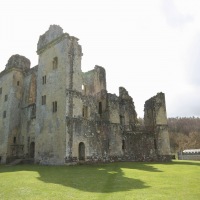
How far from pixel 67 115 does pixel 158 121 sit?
1541cm

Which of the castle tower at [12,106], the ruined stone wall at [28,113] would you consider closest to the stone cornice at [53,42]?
the ruined stone wall at [28,113]

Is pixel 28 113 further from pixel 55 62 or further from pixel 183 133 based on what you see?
pixel 183 133

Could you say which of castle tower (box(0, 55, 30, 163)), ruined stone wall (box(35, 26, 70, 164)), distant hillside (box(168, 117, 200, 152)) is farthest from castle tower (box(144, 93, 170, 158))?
distant hillside (box(168, 117, 200, 152))

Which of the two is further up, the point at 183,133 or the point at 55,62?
the point at 55,62

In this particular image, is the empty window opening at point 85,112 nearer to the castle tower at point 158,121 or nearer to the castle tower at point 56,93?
the castle tower at point 56,93

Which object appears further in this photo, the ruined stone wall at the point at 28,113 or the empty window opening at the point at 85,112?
the ruined stone wall at the point at 28,113

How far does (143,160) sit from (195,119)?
9000 cm

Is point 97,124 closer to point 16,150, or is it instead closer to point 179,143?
point 16,150

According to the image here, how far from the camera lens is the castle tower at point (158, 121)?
33.5m

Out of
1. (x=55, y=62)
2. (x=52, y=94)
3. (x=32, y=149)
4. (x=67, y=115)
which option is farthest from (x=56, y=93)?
(x=32, y=149)

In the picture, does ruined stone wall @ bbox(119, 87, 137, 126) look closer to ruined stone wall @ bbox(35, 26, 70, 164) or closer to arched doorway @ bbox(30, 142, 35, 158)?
ruined stone wall @ bbox(35, 26, 70, 164)

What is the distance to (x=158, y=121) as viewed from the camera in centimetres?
3472

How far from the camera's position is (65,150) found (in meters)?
23.6

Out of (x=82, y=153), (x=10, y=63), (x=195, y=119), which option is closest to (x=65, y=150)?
(x=82, y=153)
